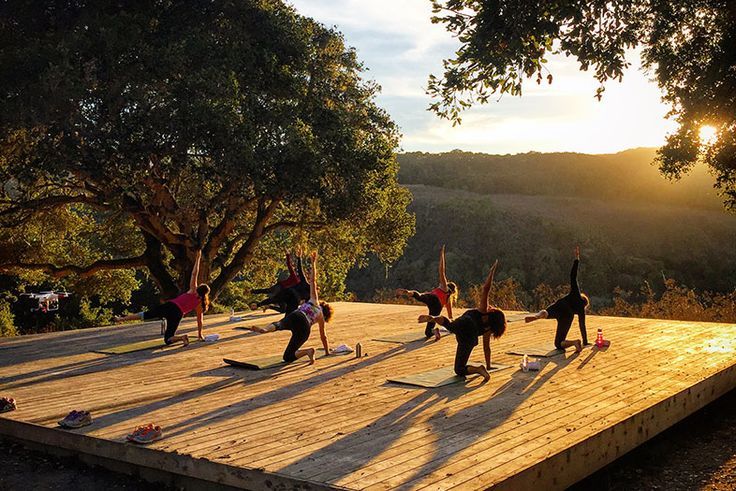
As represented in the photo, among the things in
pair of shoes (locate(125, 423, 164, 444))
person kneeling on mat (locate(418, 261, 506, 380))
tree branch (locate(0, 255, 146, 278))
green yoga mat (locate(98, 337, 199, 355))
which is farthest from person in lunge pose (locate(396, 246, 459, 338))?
tree branch (locate(0, 255, 146, 278))

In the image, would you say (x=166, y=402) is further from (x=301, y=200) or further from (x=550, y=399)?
(x=301, y=200)

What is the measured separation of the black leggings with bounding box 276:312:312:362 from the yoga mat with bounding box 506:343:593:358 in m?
3.09

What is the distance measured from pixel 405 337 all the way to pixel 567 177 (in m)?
57.0

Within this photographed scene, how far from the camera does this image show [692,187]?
56375 millimetres

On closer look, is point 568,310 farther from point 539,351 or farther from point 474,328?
point 474,328

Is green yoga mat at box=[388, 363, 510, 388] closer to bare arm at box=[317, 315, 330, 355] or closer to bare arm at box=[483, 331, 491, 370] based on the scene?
bare arm at box=[483, 331, 491, 370]

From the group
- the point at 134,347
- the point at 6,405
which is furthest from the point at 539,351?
the point at 6,405

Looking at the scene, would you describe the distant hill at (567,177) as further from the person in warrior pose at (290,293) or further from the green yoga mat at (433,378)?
the green yoga mat at (433,378)

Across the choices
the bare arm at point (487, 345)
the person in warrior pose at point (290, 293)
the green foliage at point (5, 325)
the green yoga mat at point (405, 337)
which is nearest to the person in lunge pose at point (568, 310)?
the bare arm at point (487, 345)

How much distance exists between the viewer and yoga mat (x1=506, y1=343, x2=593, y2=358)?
9834 millimetres

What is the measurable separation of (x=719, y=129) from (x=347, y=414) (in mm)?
13886

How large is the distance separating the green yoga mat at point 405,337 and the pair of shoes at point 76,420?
239 inches

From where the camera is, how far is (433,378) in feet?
26.5

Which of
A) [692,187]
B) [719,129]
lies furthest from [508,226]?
[719,129]
